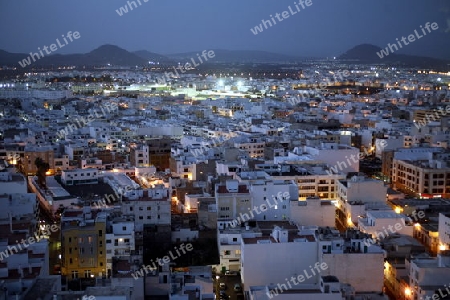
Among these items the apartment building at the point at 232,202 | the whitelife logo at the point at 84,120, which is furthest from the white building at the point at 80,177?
the whitelife logo at the point at 84,120

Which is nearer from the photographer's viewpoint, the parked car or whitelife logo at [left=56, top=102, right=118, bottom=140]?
the parked car

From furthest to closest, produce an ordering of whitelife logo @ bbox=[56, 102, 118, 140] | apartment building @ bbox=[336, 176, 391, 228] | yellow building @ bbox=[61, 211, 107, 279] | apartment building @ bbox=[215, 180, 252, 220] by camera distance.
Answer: whitelife logo @ bbox=[56, 102, 118, 140] → apartment building @ bbox=[336, 176, 391, 228] → apartment building @ bbox=[215, 180, 252, 220] → yellow building @ bbox=[61, 211, 107, 279]

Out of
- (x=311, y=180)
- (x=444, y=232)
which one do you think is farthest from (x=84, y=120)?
(x=444, y=232)

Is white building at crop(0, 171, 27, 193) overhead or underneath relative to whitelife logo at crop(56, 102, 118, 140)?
underneath

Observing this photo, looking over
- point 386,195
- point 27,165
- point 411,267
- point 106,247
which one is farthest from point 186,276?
point 27,165

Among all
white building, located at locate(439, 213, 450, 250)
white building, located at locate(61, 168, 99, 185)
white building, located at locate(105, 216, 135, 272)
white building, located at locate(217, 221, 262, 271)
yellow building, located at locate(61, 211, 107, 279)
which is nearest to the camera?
yellow building, located at locate(61, 211, 107, 279)

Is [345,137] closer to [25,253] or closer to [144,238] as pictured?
[144,238]

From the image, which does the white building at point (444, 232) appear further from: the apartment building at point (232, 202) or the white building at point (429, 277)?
the apartment building at point (232, 202)

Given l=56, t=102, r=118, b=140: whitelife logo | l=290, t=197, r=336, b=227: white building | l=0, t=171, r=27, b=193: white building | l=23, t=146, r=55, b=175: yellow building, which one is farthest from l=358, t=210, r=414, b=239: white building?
l=56, t=102, r=118, b=140: whitelife logo

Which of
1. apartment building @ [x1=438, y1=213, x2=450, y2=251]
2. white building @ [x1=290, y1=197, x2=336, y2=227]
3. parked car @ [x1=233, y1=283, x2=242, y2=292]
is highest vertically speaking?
white building @ [x1=290, y1=197, x2=336, y2=227]

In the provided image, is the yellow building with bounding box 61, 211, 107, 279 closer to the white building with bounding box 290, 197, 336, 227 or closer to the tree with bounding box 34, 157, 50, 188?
the white building with bounding box 290, 197, 336, 227
